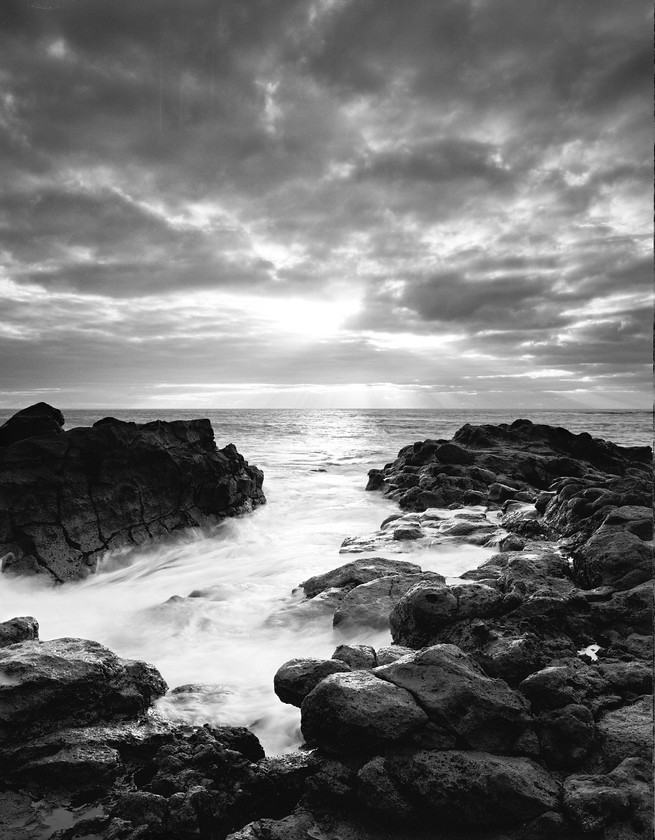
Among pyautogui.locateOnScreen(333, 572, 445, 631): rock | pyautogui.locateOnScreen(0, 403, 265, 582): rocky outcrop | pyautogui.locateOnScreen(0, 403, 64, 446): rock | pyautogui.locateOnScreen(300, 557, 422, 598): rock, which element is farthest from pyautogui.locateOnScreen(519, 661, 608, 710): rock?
pyautogui.locateOnScreen(0, 403, 64, 446): rock

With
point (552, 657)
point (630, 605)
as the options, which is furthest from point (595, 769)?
point (630, 605)

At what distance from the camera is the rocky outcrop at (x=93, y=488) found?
30.9 feet

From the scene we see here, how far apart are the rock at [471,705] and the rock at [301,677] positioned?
2.12 feet

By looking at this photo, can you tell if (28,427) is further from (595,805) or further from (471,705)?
(595,805)

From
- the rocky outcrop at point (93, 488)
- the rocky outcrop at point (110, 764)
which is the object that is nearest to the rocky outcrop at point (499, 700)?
the rocky outcrop at point (110, 764)

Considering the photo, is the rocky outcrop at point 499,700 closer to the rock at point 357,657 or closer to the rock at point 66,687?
the rock at point 357,657

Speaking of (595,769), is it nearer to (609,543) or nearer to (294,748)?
(294,748)

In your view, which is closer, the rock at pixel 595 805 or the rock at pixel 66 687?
the rock at pixel 595 805

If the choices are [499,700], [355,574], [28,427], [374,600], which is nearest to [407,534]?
[355,574]

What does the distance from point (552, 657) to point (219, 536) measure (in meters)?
8.58

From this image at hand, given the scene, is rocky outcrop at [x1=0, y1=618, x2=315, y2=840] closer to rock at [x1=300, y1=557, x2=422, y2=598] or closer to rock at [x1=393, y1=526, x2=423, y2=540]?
rock at [x1=300, y1=557, x2=422, y2=598]

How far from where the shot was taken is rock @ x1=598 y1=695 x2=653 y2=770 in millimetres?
3537

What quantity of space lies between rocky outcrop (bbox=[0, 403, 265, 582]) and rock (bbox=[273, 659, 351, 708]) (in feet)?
20.3

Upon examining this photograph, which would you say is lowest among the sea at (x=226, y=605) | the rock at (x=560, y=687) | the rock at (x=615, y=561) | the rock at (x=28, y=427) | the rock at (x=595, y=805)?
the sea at (x=226, y=605)
